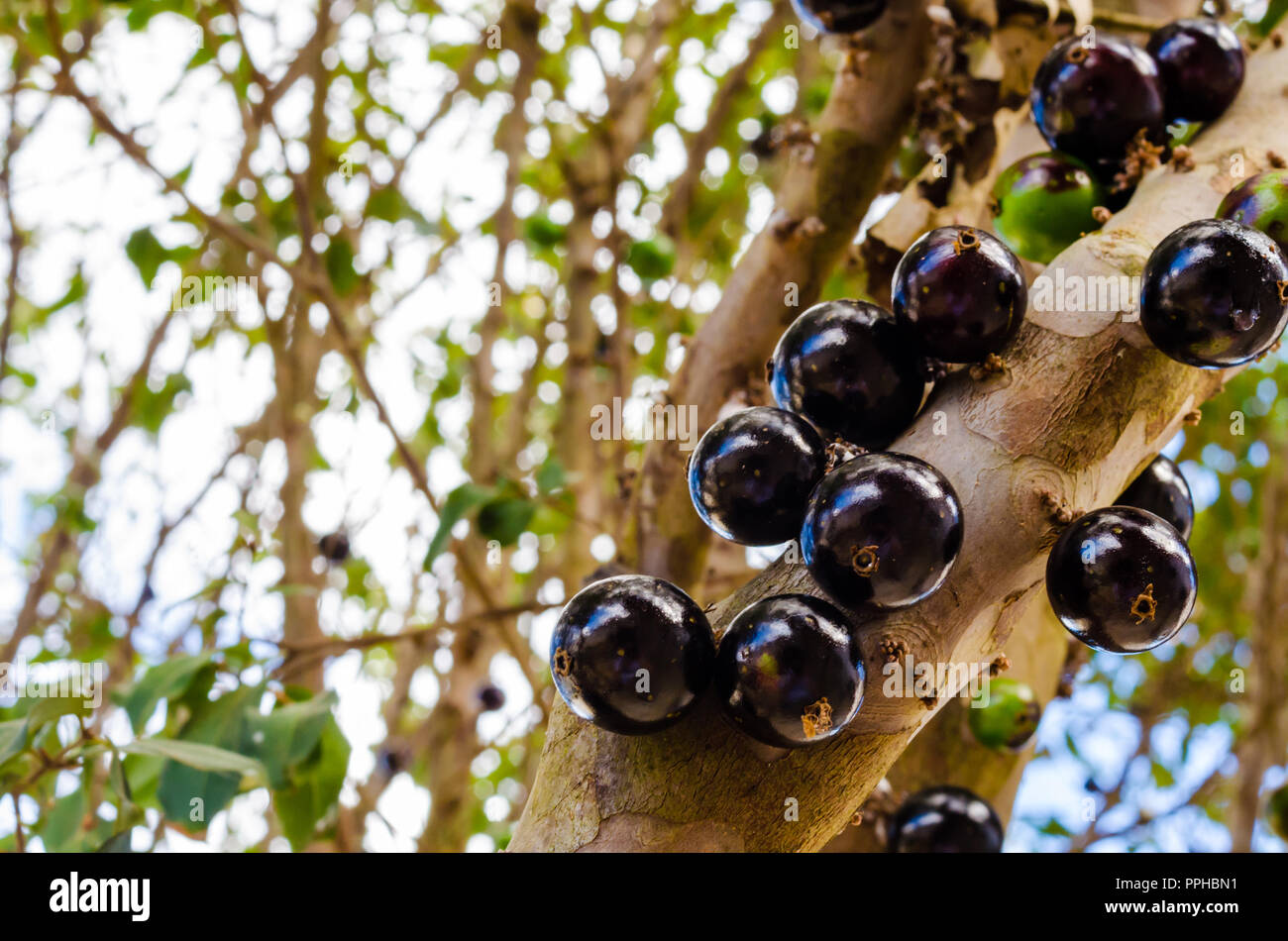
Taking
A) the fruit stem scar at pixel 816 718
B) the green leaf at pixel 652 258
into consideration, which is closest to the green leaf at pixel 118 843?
the fruit stem scar at pixel 816 718

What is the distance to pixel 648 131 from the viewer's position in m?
2.89

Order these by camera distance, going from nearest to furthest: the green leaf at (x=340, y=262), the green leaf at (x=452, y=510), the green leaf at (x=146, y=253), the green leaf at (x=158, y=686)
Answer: the green leaf at (x=158, y=686), the green leaf at (x=452, y=510), the green leaf at (x=146, y=253), the green leaf at (x=340, y=262)

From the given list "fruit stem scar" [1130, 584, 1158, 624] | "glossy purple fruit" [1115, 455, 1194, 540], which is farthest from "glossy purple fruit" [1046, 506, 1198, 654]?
"glossy purple fruit" [1115, 455, 1194, 540]

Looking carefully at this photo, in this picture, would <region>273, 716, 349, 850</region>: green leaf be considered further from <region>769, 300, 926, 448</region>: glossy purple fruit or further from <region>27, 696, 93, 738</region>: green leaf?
<region>769, 300, 926, 448</region>: glossy purple fruit

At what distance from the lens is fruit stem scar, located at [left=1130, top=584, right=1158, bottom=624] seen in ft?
2.41

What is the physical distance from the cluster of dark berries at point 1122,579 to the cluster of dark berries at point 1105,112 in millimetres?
437

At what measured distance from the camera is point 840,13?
4.12 ft

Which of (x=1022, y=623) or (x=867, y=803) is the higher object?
(x=1022, y=623)

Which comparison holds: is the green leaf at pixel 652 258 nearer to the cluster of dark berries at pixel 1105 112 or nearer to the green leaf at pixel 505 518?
the green leaf at pixel 505 518

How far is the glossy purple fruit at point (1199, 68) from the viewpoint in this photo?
1.06 metres

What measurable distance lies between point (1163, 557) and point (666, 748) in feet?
1.28

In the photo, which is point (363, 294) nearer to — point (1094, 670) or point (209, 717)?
point (209, 717)

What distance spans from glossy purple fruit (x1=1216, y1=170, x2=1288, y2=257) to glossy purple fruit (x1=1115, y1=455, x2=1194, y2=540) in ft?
0.78
